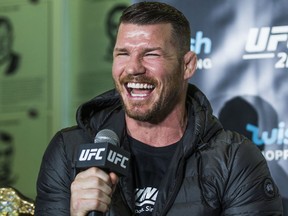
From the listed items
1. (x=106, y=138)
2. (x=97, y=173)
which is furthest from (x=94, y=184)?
(x=106, y=138)

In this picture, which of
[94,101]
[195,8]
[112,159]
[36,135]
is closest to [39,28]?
[36,135]

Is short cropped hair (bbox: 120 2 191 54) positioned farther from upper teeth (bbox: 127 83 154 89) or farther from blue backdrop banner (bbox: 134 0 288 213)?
blue backdrop banner (bbox: 134 0 288 213)

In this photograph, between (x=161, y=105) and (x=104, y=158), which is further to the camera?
(x=161, y=105)

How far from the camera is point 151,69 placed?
180 centimetres

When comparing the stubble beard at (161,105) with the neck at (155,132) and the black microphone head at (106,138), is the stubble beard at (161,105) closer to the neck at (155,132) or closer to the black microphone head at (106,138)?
the neck at (155,132)

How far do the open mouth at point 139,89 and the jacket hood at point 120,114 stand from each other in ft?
0.43

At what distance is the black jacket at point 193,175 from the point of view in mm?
1735

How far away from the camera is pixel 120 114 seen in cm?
192

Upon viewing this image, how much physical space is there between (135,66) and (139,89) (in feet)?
0.19

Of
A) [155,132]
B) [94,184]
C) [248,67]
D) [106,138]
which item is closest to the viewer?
[94,184]

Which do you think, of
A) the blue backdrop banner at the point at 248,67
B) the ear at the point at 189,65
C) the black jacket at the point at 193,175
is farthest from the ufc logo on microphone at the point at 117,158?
the blue backdrop banner at the point at 248,67

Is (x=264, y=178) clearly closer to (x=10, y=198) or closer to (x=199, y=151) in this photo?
(x=199, y=151)

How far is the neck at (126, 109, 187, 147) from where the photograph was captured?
1.88 metres

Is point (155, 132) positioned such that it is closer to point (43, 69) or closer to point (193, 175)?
point (193, 175)
